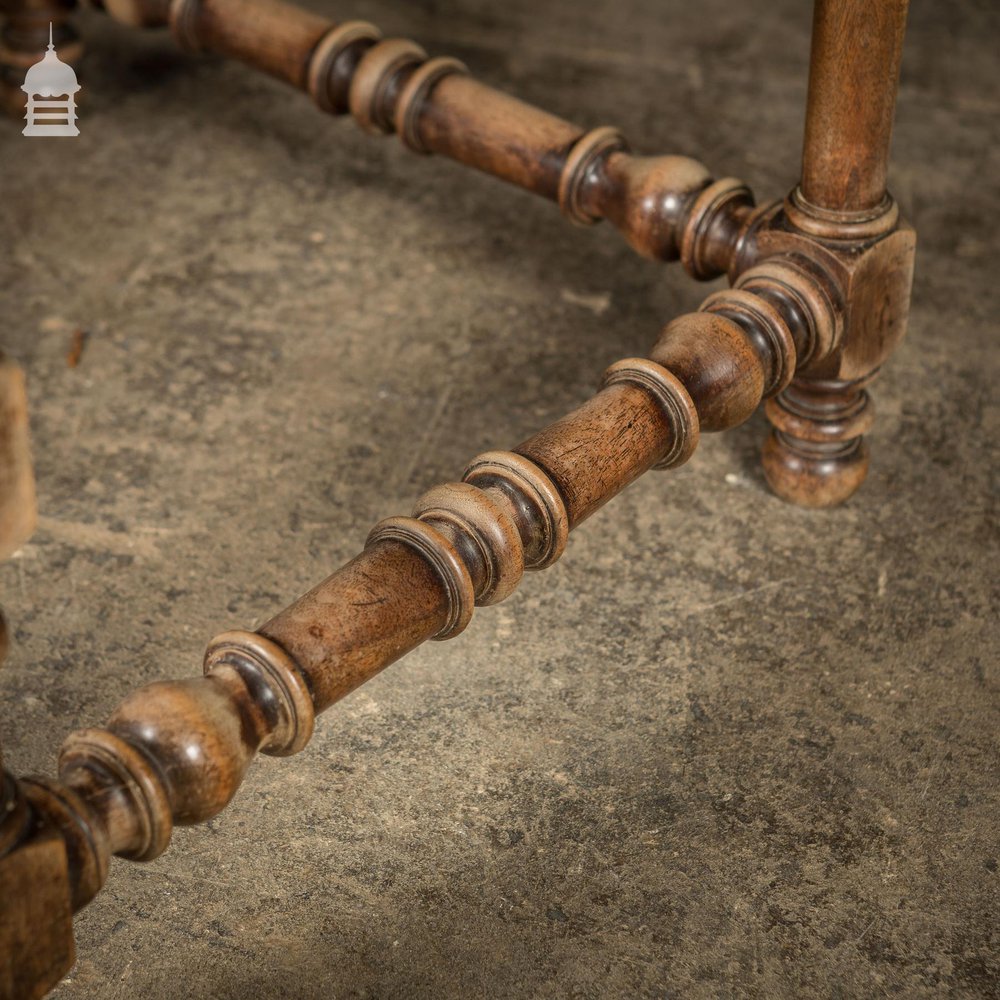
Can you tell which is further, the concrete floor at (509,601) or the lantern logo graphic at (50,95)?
the lantern logo graphic at (50,95)

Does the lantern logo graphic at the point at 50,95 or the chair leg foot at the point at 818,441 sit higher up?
the chair leg foot at the point at 818,441

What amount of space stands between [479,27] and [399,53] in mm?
1023

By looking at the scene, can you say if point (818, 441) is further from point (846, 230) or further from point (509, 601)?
point (509, 601)

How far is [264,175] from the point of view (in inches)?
103

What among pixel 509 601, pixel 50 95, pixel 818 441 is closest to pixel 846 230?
pixel 818 441

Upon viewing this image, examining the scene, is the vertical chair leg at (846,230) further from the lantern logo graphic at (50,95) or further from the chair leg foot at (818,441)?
the lantern logo graphic at (50,95)

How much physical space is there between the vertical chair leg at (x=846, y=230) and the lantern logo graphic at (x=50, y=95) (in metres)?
1.50

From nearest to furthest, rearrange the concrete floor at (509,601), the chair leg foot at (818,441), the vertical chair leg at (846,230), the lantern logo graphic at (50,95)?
the concrete floor at (509,601), the vertical chair leg at (846,230), the chair leg foot at (818,441), the lantern logo graphic at (50,95)

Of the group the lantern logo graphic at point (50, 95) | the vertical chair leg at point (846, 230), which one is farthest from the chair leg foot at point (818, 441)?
the lantern logo graphic at point (50, 95)

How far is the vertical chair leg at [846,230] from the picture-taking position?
166 centimetres

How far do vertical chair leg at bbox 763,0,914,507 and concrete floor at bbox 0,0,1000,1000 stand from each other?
0.08m

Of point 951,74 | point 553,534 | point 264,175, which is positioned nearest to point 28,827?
point 553,534

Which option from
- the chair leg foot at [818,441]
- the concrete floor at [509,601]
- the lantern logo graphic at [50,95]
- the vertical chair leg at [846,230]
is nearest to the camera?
the concrete floor at [509,601]

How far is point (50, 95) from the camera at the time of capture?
8.89 feet
